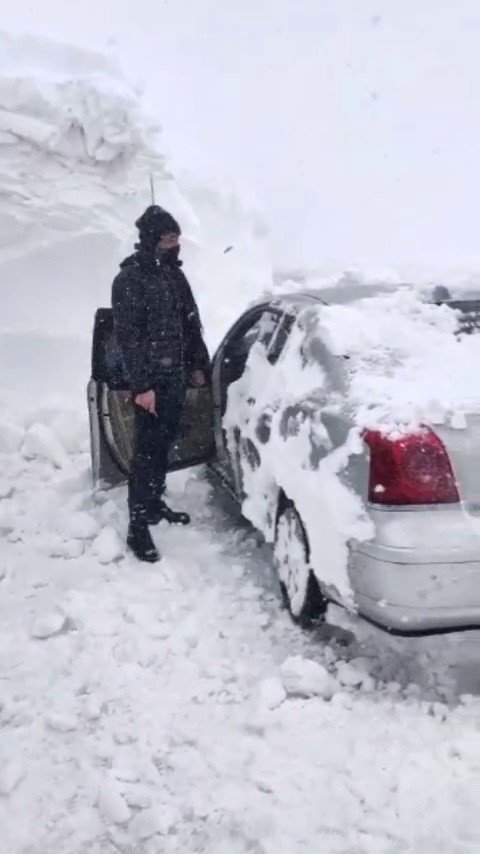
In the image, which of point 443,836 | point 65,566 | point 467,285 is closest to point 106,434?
point 65,566

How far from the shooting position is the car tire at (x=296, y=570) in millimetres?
3711

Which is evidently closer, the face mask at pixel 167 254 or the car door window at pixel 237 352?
the face mask at pixel 167 254

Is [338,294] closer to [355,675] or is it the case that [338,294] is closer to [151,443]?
[151,443]

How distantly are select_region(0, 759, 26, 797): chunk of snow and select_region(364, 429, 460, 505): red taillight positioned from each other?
1598 millimetres

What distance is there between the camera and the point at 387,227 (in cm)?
3556

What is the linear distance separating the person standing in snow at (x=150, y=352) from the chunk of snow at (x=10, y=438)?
2.41m

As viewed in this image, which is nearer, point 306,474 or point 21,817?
point 21,817

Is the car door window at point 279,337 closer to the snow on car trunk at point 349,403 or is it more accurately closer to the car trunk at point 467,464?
the snow on car trunk at point 349,403

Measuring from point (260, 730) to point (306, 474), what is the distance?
1.05 m

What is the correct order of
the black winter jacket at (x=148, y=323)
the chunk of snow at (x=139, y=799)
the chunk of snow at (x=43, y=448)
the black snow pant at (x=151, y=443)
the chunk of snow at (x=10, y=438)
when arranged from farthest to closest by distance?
the chunk of snow at (x=10, y=438) < the chunk of snow at (x=43, y=448) < the black snow pant at (x=151, y=443) < the black winter jacket at (x=148, y=323) < the chunk of snow at (x=139, y=799)

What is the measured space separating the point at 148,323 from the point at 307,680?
86.1 inches

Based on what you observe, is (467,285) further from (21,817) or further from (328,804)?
(21,817)

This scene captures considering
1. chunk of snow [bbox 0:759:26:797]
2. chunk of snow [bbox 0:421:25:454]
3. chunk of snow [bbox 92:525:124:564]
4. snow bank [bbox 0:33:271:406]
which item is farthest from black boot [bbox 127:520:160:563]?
snow bank [bbox 0:33:271:406]

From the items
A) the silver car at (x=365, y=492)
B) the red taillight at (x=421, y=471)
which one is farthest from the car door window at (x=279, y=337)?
the red taillight at (x=421, y=471)
